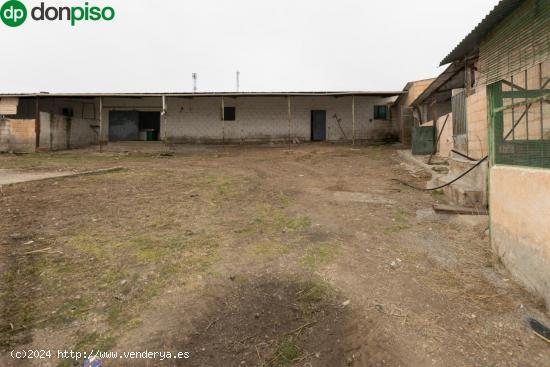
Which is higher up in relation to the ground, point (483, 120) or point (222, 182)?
point (483, 120)

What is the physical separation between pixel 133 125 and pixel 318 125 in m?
11.8

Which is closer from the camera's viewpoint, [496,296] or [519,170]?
[496,296]

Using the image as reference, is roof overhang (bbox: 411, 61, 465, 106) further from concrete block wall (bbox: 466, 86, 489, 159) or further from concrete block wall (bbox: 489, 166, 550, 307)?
concrete block wall (bbox: 489, 166, 550, 307)

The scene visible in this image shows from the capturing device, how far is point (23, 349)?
2.41 meters

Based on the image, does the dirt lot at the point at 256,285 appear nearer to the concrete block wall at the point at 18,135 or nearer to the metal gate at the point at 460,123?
the metal gate at the point at 460,123

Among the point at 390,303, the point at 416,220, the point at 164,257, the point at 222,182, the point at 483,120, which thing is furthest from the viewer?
the point at 222,182

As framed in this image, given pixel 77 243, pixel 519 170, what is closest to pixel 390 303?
pixel 519 170

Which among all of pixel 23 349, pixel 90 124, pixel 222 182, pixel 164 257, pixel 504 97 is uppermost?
pixel 90 124

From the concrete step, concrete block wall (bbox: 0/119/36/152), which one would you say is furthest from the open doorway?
the concrete step

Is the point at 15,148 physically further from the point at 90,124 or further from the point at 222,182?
the point at 222,182

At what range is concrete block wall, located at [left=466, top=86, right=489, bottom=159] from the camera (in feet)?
23.2

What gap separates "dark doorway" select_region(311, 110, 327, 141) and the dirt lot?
14.2m

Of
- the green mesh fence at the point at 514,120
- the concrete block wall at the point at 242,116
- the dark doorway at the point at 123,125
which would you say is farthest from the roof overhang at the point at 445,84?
the dark doorway at the point at 123,125

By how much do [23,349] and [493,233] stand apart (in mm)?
5019
